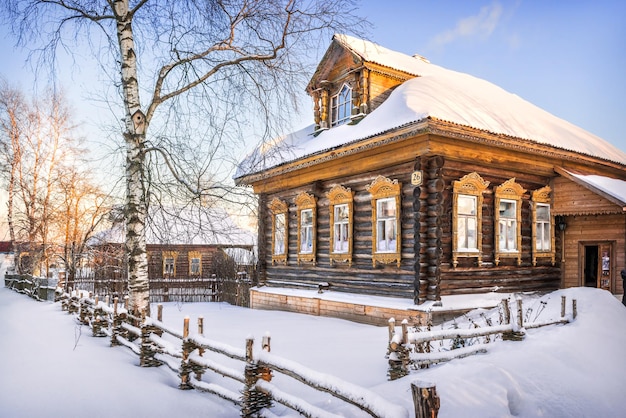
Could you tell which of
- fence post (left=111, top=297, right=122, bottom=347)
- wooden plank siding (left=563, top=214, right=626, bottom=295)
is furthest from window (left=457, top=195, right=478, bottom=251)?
fence post (left=111, top=297, right=122, bottom=347)

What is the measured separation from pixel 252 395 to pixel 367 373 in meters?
2.51

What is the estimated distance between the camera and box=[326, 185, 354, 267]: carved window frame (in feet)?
45.9

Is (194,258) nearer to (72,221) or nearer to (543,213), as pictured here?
(72,221)

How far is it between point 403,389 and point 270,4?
662cm

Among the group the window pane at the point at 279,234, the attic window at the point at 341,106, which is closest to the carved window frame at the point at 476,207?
the attic window at the point at 341,106

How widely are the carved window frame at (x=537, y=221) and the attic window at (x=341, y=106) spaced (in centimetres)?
601

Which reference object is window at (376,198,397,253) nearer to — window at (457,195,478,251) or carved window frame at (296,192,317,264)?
window at (457,195,478,251)

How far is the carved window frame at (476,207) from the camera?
12.0m

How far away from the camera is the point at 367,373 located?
25.2 feet

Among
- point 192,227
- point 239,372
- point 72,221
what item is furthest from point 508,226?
point 72,221

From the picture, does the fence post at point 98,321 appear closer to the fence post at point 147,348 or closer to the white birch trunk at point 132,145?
the white birch trunk at point 132,145

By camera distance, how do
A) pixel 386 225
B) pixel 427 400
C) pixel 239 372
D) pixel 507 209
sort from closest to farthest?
pixel 427 400 → pixel 239 372 → pixel 386 225 → pixel 507 209

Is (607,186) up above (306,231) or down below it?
above

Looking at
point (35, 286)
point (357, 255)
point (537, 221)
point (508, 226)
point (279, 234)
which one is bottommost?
point (35, 286)
